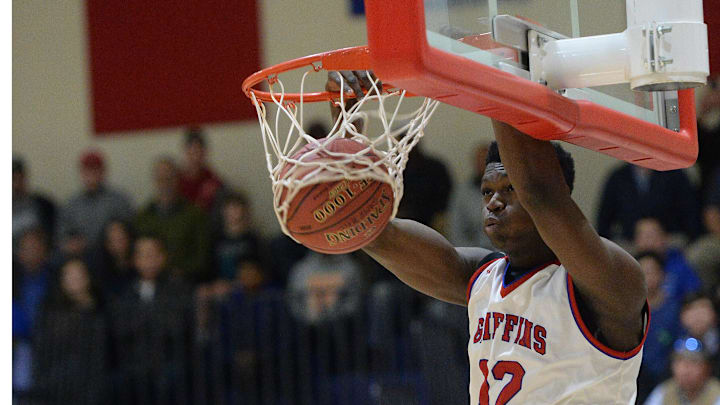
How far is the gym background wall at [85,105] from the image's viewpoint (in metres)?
9.00

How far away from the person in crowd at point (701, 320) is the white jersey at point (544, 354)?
2993mm

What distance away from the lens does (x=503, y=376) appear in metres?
3.08

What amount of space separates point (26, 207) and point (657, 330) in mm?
5301

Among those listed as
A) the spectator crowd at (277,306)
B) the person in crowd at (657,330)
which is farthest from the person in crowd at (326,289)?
the person in crowd at (657,330)

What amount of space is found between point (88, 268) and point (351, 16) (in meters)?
3.05

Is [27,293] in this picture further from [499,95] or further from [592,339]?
[499,95]

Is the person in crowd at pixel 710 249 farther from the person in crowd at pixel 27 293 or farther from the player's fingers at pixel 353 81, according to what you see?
the person in crowd at pixel 27 293

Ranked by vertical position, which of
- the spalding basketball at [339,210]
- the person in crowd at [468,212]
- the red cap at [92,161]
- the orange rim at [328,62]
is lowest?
the person in crowd at [468,212]

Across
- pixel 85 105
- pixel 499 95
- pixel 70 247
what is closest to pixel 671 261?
pixel 499 95

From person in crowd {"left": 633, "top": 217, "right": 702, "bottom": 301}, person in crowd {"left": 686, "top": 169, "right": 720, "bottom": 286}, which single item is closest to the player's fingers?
person in crowd {"left": 633, "top": 217, "right": 702, "bottom": 301}

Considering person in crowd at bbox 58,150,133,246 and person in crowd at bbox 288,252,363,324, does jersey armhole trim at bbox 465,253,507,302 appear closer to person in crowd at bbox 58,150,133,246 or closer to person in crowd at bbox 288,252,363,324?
person in crowd at bbox 288,252,363,324

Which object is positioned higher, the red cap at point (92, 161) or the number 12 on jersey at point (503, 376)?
the red cap at point (92, 161)

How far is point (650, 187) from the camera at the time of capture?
22.8ft

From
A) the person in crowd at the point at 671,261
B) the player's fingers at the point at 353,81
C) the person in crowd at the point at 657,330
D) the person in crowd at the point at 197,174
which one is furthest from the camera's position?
the person in crowd at the point at 197,174
